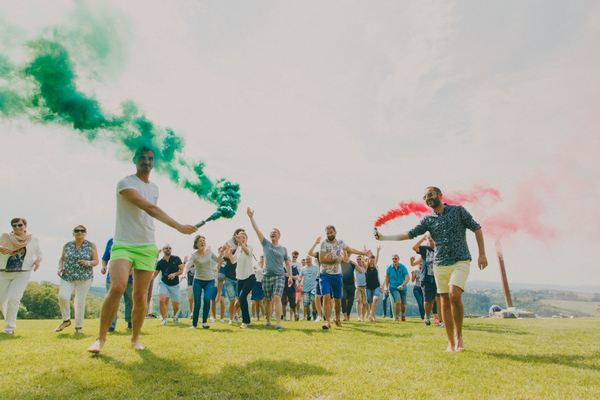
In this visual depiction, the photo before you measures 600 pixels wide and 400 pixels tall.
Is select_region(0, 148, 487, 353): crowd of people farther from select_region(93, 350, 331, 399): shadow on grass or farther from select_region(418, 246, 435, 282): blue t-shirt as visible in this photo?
select_region(93, 350, 331, 399): shadow on grass

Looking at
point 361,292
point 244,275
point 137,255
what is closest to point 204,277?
point 244,275

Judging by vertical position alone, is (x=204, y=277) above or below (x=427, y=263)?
below

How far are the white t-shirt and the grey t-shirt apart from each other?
4.79m

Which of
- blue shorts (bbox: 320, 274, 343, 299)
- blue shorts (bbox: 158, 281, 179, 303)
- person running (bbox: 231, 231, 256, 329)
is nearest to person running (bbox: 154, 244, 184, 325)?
blue shorts (bbox: 158, 281, 179, 303)

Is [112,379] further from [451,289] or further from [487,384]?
[451,289]

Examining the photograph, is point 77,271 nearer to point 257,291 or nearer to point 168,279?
point 168,279

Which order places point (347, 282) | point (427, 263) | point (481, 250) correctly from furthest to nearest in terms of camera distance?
point (347, 282), point (427, 263), point (481, 250)

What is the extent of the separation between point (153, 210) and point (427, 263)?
8565mm

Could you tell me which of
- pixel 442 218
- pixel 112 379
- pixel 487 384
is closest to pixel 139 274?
pixel 112 379

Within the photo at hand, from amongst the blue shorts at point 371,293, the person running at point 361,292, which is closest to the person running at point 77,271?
the person running at point 361,292

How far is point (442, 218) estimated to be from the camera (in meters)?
5.97

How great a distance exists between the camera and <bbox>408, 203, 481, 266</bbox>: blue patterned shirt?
572cm

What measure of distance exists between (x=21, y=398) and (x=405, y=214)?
1260cm

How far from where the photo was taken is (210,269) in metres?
9.52
